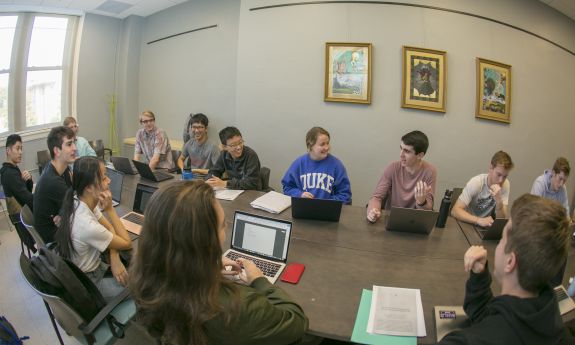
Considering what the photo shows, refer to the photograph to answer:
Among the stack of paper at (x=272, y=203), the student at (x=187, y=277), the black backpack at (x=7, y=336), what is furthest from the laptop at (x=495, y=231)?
the black backpack at (x=7, y=336)

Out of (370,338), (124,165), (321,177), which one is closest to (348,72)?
(321,177)

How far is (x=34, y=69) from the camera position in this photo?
17.4 ft

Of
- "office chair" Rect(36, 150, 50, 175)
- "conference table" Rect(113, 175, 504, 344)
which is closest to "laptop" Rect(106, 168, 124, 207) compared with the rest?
"conference table" Rect(113, 175, 504, 344)

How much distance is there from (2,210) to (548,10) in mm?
7231

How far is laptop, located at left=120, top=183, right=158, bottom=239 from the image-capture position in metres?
2.36

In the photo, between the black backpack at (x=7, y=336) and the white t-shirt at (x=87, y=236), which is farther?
the black backpack at (x=7, y=336)

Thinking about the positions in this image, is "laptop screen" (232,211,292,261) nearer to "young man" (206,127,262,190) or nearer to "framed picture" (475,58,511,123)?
"young man" (206,127,262,190)

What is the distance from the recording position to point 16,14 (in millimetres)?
4836

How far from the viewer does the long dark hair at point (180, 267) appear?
40.7 inches

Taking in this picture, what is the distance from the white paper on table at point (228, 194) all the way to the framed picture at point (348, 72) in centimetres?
201

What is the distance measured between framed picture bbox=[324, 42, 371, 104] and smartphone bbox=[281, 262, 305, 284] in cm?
291

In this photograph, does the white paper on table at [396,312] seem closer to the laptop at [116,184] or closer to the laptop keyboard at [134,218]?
the laptop keyboard at [134,218]

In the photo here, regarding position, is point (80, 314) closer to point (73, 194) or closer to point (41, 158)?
point (73, 194)

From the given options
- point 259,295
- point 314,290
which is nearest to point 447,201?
point 314,290
